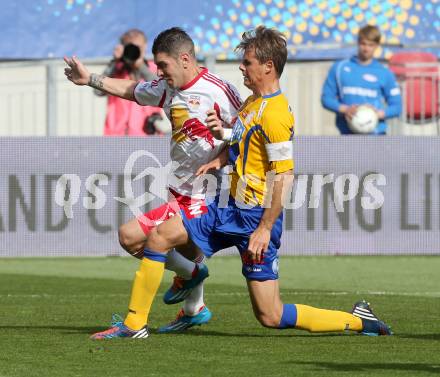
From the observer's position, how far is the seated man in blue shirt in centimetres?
1688

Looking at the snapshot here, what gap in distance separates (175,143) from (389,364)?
2.43m

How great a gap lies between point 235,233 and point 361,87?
833 centimetres

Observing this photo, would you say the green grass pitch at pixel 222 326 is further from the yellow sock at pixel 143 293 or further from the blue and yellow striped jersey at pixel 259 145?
the blue and yellow striped jersey at pixel 259 145

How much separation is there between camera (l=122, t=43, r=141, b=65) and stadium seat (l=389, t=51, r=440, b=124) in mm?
3553

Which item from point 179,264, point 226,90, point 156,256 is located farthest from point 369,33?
point 156,256

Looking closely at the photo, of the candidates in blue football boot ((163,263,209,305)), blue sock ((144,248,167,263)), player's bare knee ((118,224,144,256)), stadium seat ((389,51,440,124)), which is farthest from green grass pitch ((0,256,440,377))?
stadium seat ((389,51,440,124))

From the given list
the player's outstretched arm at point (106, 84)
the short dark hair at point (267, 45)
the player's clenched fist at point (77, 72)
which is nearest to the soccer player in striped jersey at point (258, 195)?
the short dark hair at point (267, 45)

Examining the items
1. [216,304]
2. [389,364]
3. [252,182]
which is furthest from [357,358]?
[216,304]

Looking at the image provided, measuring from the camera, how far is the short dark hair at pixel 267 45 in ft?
28.7

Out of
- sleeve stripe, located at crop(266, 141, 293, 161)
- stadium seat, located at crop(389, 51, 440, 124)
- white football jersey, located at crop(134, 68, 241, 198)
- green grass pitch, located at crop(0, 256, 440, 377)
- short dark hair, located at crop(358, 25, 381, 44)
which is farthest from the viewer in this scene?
stadium seat, located at crop(389, 51, 440, 124)

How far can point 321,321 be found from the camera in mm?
9086

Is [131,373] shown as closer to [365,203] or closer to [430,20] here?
[365,203]

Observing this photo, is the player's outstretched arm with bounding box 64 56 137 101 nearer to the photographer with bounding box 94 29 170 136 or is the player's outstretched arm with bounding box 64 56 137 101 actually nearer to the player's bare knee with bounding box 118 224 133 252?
the player's bare knee with bounding box 118 224 133 252

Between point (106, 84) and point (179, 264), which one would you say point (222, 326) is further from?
point (106, 84)
